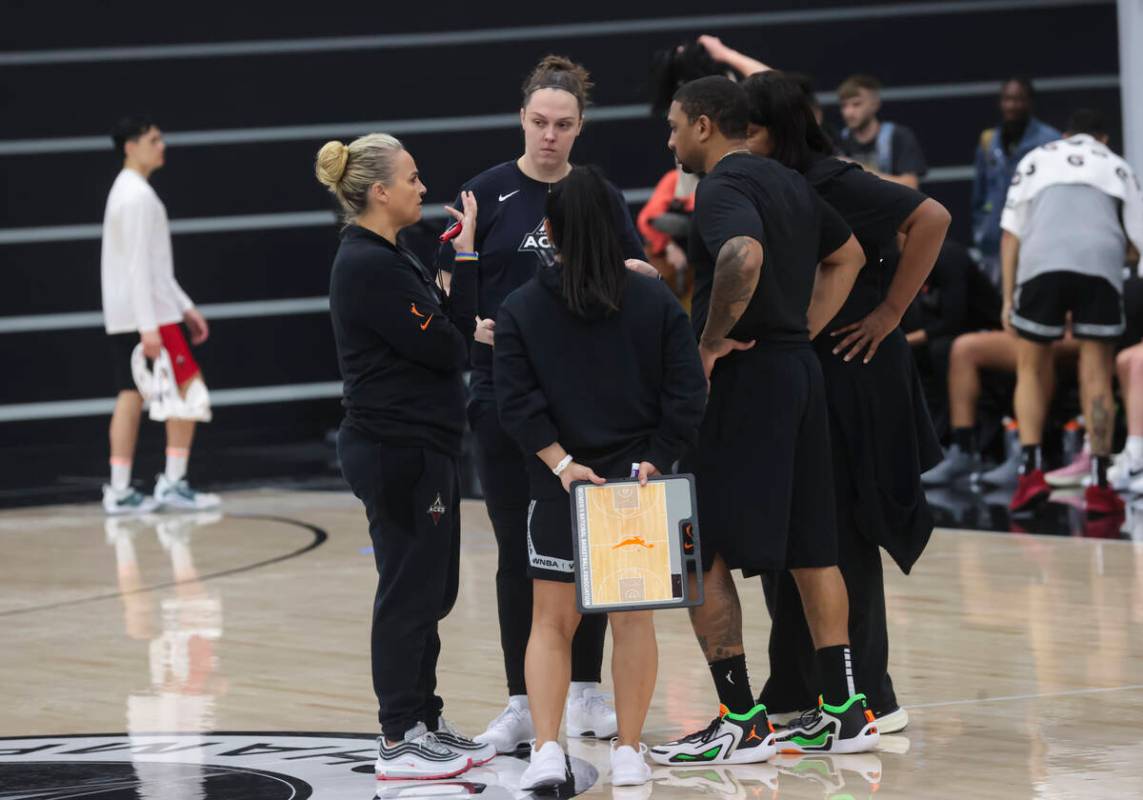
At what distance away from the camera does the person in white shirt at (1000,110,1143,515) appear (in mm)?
8438

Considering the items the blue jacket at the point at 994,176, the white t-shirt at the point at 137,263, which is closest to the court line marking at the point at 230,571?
the white t-shirt at the point at 137,263

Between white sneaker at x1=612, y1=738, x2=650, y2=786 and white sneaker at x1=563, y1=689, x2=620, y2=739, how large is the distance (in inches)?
19.4

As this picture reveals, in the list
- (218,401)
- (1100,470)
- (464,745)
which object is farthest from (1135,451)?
(218,401)

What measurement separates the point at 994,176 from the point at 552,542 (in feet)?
25.0

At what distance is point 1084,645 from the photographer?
567 cm

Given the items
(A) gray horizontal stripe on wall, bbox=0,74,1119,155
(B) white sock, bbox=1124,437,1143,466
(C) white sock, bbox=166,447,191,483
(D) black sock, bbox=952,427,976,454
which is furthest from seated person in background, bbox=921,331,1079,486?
(A) gray horizontal stripe on wall, bbox=0,74,1119,155

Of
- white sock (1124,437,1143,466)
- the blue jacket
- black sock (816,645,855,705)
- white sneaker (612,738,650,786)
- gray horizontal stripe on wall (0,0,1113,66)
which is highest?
gray horizontal stripe on wall (0,0,1113,66)

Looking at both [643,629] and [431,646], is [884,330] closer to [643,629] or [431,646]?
[643,629]

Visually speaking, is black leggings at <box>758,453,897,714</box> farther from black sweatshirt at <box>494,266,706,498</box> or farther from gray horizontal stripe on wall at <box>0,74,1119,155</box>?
gray horizontal stripe on wall at <box>0,74,1119,155</box>

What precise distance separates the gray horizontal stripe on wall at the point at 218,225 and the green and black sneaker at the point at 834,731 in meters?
8.88

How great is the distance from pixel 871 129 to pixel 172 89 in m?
4.94

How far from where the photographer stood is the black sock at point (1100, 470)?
27.5 feet

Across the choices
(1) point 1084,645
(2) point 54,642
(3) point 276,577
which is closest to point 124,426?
(3) point 276,577

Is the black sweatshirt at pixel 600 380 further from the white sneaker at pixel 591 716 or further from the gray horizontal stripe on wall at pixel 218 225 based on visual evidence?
the gray horizontal stripe on wall at pixel 218 225
